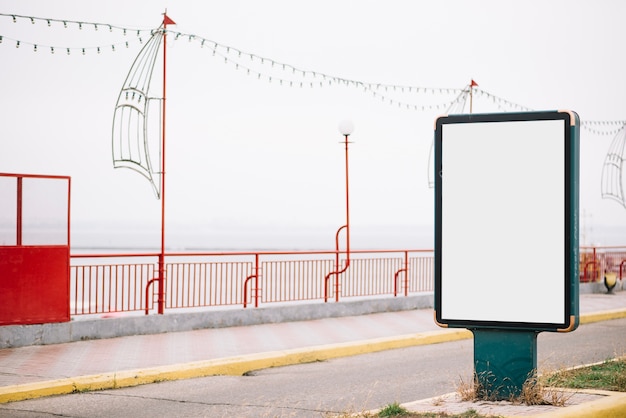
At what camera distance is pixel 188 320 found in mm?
14977

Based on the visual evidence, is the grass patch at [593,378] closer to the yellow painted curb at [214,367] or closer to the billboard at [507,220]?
the billboard at [507,220]

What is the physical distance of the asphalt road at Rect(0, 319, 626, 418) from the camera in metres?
8.64

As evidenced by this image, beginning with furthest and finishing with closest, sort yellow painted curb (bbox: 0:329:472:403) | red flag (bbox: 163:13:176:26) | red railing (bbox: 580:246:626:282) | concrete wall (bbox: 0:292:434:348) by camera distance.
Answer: red railing (bbox: 580:246:626:282) → red flag (bbox: 163:13:176:26) → concrete wall (bbox: 0:292:434:348) → yellow painted curb (bbox: 0:329:472:403)

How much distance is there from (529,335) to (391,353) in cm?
603

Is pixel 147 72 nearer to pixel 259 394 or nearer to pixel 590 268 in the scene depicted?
pixel 259 394

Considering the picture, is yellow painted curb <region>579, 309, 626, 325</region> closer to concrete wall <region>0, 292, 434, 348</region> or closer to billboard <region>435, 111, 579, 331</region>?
concrete wall <region>0, 292, 434, 348</region>

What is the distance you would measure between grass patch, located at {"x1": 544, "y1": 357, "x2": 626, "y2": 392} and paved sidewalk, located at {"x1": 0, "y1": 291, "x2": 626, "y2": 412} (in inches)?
160

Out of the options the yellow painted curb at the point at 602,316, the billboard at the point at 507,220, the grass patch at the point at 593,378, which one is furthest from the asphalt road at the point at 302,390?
the yellow painted curb at the point at 602,316

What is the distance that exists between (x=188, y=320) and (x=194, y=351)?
253 centimetres

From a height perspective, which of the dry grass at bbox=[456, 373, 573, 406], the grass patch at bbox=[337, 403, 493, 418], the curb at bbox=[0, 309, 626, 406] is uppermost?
Result: the dry grass at bbox=[456, 373, 573, 406]

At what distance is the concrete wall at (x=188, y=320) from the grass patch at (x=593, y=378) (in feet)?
23.1

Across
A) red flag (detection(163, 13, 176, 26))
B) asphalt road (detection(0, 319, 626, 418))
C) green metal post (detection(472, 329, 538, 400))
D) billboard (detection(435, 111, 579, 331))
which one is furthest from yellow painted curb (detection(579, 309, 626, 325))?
billboard (detection(435, 111, 579, 331))

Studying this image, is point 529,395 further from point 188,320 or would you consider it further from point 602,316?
point 602,316

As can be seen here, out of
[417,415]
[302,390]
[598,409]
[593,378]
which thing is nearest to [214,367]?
[302,390]
